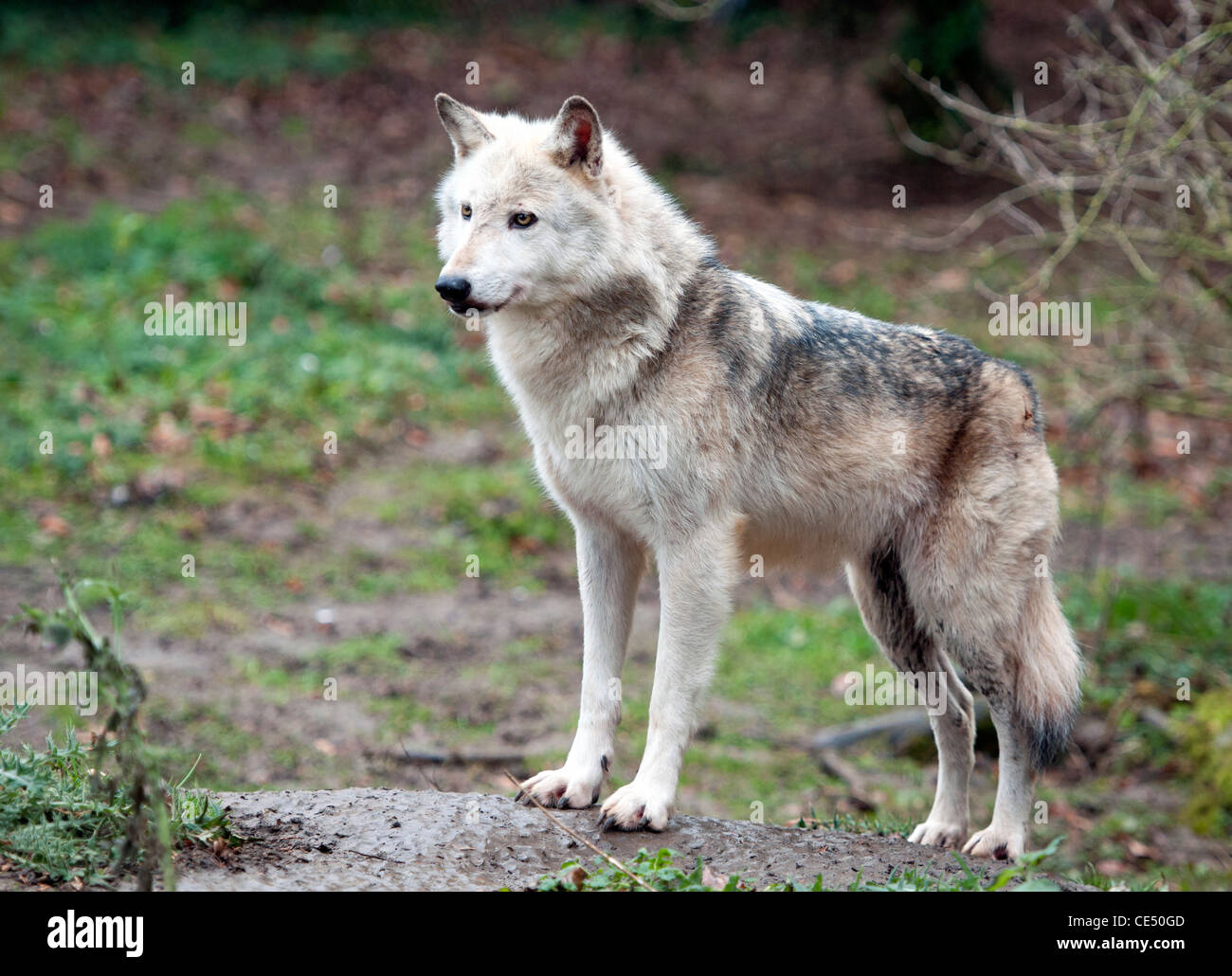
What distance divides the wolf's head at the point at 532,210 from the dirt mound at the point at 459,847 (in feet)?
6.10

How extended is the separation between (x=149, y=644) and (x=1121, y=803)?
6.23 meters

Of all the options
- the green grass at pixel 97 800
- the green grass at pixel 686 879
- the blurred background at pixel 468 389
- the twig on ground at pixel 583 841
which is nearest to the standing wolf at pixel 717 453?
the twig on ground at pixel 583 841

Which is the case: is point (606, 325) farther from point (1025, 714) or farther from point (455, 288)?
point (1025, 714)

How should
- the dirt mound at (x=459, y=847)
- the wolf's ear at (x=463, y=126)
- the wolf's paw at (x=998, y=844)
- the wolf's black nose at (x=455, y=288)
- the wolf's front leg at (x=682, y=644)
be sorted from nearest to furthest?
the dirt mound at (x=459, y=847)
the wolf's black nose at (x=455, y=288)
the wolf's front leg at (x=682, y=644)
the wolf's ear at (x=463, y=126)
the wolf's paw at (x=998, y=844)

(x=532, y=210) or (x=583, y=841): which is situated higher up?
(x=532, y=210)

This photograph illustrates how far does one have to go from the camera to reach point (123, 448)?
9742 mm

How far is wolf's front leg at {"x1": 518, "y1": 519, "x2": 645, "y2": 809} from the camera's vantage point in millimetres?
4672

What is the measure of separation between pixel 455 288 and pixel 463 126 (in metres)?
0.86

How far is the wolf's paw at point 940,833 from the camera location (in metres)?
5.21

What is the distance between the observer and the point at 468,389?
38.6ft

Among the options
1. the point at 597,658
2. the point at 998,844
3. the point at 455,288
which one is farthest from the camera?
the point at 998,844

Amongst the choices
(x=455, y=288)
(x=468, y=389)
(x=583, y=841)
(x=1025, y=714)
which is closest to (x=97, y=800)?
(x=583, y=841)

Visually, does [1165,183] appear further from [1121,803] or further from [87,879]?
[87,879]

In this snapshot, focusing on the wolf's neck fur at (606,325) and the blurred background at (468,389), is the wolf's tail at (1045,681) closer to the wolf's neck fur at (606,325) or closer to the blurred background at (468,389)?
the blurred background at (468,389)
